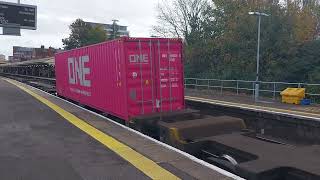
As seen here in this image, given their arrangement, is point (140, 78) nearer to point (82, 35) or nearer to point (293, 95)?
point (293, 95)

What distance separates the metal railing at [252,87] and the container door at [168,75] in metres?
11.6

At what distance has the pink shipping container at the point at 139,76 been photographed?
1270 cm

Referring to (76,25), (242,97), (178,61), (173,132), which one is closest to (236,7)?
(242,97)

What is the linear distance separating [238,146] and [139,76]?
208 inches

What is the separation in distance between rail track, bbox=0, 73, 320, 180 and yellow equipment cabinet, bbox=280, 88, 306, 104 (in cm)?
1061

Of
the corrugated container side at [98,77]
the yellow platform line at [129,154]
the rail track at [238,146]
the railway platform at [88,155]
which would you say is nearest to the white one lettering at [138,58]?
the corrugated container side at [98,77]

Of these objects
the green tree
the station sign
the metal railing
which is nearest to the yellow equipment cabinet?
the metal railing

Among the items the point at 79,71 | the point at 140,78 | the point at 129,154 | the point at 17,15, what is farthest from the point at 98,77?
the point at 17,15

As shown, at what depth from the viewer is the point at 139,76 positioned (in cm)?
1280

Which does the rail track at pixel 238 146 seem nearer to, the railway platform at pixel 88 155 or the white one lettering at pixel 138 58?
the railway platform at pixel 88 155

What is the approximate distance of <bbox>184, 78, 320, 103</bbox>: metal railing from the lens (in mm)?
24516

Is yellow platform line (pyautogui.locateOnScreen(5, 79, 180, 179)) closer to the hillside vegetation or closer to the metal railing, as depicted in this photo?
the metal railing

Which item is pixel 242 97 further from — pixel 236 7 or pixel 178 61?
pixel 236 7

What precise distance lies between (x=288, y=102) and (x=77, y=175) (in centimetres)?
→ 1854
